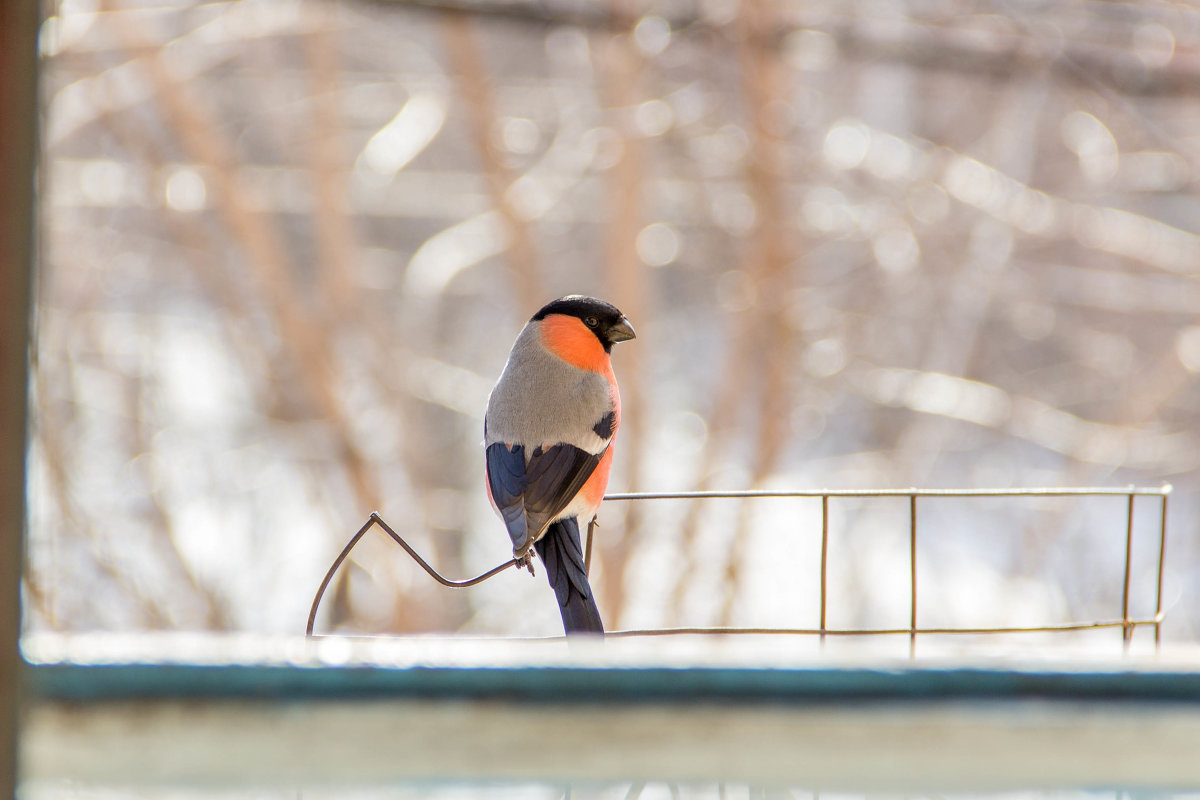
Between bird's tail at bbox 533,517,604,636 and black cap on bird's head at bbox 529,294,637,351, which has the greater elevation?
black cap on bird's head at bbox 529,294,637,351

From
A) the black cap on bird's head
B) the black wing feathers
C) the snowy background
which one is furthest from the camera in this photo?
the snowy background

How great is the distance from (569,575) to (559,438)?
6.0 inches

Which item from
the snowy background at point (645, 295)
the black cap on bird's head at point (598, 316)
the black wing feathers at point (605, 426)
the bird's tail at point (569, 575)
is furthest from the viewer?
the snowy background at point (645, 295)

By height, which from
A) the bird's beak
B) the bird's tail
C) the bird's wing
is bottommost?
the bird's tail

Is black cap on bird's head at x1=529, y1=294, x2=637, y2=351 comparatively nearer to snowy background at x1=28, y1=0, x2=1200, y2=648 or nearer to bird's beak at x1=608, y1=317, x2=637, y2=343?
bird's beak at x1=608, y1=317, x2=637, y2=343

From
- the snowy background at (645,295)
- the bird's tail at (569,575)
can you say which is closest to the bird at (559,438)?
the bird's tail at (569,575)

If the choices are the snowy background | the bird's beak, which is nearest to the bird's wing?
the bird's beak

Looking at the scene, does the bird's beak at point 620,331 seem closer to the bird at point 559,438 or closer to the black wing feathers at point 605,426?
the bird at point 559,438

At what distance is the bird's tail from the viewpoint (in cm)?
100

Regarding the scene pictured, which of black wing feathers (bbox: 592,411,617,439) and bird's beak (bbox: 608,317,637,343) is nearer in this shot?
black wing feathers (bbox: 592,411,617,439)

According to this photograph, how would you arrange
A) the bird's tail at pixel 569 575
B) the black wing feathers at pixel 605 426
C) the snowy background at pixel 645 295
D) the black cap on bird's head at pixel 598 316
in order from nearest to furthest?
1. the bird's tail at pixel 569 575
2. the black wing feathers at pixel 605 426
3. the black cap on bird's head at pixel 598 316
4. the snowy background at pixel 645 295

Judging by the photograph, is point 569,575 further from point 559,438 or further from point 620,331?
point 620,331

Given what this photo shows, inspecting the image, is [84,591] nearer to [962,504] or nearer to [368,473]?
[368,473]

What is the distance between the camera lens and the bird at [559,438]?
3.56ft
